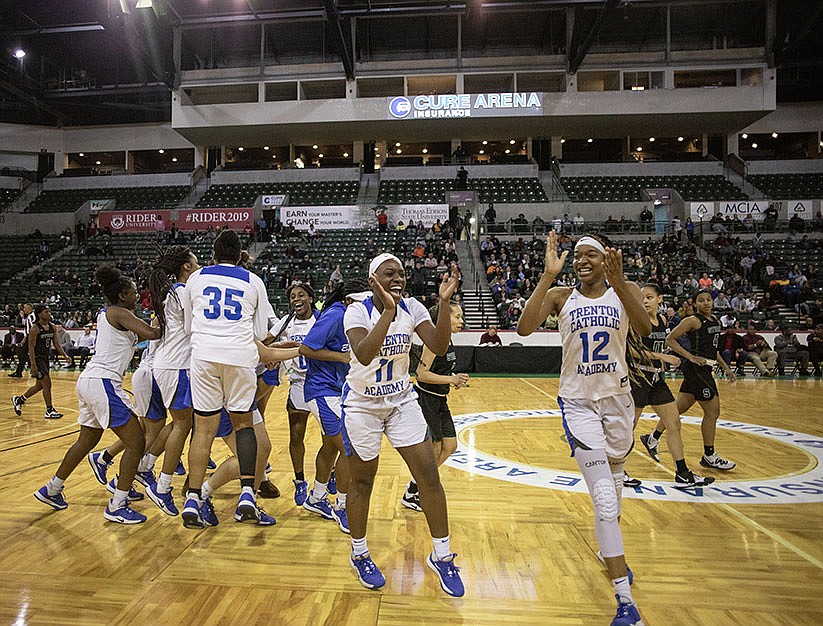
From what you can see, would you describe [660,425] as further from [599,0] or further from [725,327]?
[599,0]

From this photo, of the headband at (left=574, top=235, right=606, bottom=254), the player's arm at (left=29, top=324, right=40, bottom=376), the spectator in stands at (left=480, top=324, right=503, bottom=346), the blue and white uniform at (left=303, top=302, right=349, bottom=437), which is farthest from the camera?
the spectator in stands at (left=480, top=324, right=503, bottom=346)

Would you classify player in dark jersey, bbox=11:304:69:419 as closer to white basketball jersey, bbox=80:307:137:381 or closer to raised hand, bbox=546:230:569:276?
white basketball jersey, bbox=80:307:137:381

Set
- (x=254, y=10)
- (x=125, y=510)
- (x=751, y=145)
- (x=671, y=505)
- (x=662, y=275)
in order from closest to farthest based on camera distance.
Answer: (x=125, y=510) < (x=671, y=505) < (x=662, y=275) < (x=254, y=10) < (x=751, y=145)

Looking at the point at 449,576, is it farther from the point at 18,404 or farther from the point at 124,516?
the point at 18,404

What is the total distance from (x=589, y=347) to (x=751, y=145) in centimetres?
3679

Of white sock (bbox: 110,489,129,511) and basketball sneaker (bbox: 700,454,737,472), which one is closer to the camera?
white sock (bbox: 110,489,129,511)

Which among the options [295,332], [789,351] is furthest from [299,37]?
[295,332]

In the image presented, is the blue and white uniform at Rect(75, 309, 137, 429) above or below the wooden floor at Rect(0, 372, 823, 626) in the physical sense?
above

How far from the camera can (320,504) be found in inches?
171

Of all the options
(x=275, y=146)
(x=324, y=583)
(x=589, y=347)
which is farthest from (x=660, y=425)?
(x=275, y=146)

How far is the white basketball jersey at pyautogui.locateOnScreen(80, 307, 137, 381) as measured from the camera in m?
4.30

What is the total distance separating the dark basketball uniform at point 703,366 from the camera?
224 inches

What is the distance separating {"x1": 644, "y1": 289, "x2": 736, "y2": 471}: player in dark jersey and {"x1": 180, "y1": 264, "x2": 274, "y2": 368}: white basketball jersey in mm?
4059

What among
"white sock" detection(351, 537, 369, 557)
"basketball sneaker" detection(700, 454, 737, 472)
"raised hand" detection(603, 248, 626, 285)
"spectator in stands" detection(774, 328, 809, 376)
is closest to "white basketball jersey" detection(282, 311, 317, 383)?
"white sock" detection(351, 537, 369, 557)
